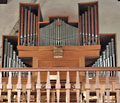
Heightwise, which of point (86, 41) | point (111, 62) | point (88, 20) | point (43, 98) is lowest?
point (43, 98)

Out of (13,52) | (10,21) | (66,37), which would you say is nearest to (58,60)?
(66,37)

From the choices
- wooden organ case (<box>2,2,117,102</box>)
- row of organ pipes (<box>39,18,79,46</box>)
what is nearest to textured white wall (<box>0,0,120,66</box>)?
wooden organ case (<box>2,2,117,102</box>)

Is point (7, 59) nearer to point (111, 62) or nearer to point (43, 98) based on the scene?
point (43, 98)

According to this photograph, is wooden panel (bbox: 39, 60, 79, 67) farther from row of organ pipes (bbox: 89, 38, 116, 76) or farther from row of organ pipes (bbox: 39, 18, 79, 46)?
row of organ pipes (bbox: 89, 38, 116, 76)

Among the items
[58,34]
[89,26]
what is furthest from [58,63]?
[89,26]

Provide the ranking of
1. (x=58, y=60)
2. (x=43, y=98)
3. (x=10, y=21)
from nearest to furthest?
(x=43, y=98) → (x=58, y=60) → (x=10, y=21)

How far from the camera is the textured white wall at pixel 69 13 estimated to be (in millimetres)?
11188

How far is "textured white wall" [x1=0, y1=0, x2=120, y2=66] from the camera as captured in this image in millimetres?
11188

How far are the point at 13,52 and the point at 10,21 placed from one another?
64.2 inches

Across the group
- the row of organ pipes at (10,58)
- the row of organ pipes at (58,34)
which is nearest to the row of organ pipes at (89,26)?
the row of organ pipes at (58,34)

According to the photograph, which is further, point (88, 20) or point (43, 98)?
point (88, 20)

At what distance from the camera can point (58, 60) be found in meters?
9.66

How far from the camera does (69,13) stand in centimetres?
1129

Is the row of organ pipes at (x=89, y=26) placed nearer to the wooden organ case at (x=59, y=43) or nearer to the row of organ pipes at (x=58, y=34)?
the wooden organ case at (x=59, y=43)
